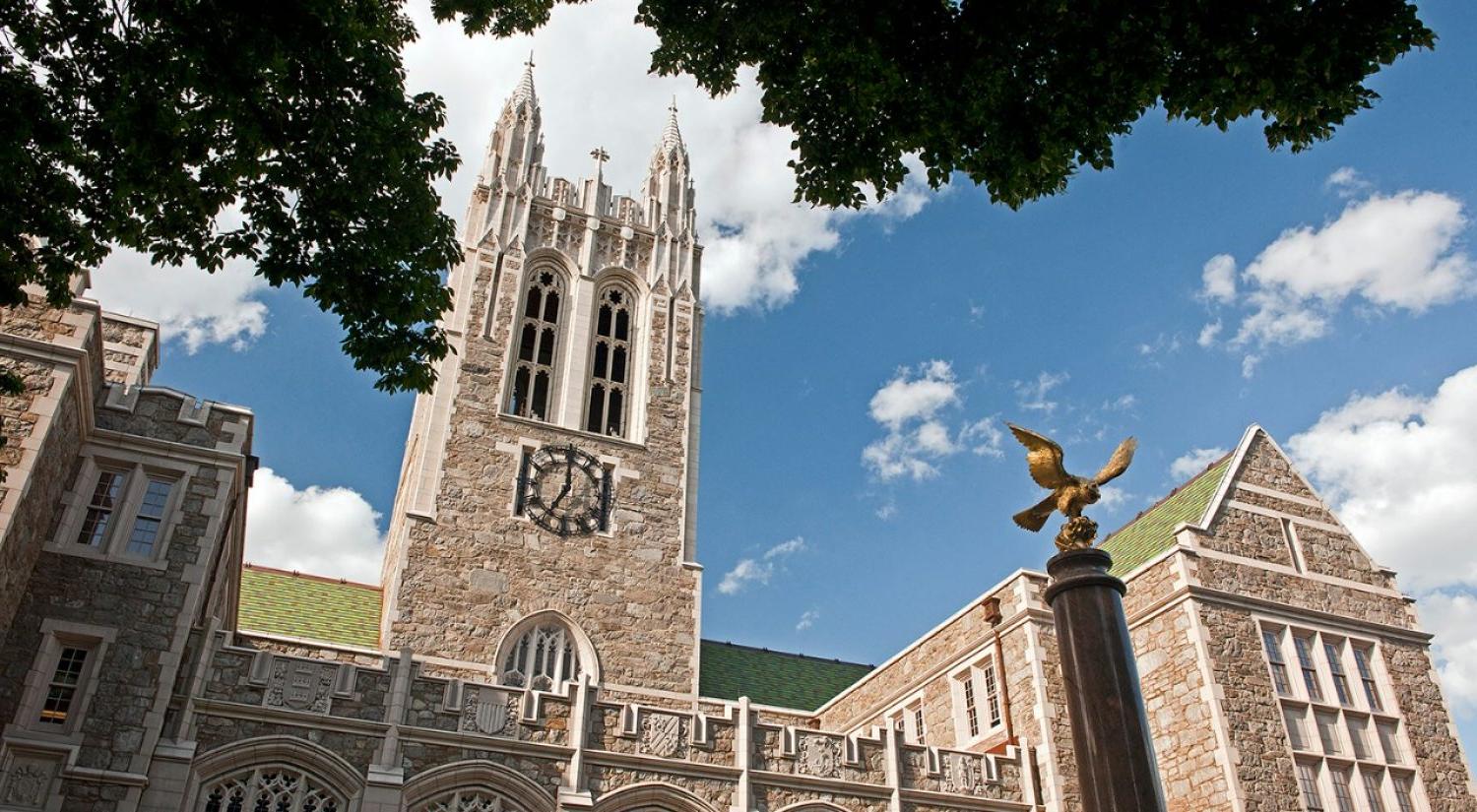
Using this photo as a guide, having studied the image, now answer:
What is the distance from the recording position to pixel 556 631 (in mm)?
26562

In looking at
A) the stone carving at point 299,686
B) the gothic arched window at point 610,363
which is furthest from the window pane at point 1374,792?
the gothic arched window at point 610,363

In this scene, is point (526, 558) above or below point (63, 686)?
above

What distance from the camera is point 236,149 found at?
10.1 metres

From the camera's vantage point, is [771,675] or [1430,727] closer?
[1430,727]

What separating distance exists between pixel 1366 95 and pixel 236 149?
10010mm

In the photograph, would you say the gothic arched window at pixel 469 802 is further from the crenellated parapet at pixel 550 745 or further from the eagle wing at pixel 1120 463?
the eagle wing at pixel 1120 463

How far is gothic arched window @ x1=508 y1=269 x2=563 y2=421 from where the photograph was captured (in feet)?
104

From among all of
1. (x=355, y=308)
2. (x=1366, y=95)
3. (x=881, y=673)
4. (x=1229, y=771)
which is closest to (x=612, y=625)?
(x=881, y=673)

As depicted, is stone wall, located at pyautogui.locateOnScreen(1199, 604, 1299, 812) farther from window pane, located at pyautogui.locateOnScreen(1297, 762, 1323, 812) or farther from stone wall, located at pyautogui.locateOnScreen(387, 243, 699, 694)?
stone wall, located at pyautogui.locateOnScreen(387, 243, 699, 694)

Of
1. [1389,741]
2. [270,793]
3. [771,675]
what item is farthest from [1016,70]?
[771,675]

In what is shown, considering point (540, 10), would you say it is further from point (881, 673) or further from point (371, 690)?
point (881, 673)

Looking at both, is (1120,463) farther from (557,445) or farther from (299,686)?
(557,445)

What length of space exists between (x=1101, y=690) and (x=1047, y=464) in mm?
2637

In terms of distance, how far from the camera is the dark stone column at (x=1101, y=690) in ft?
30.9
